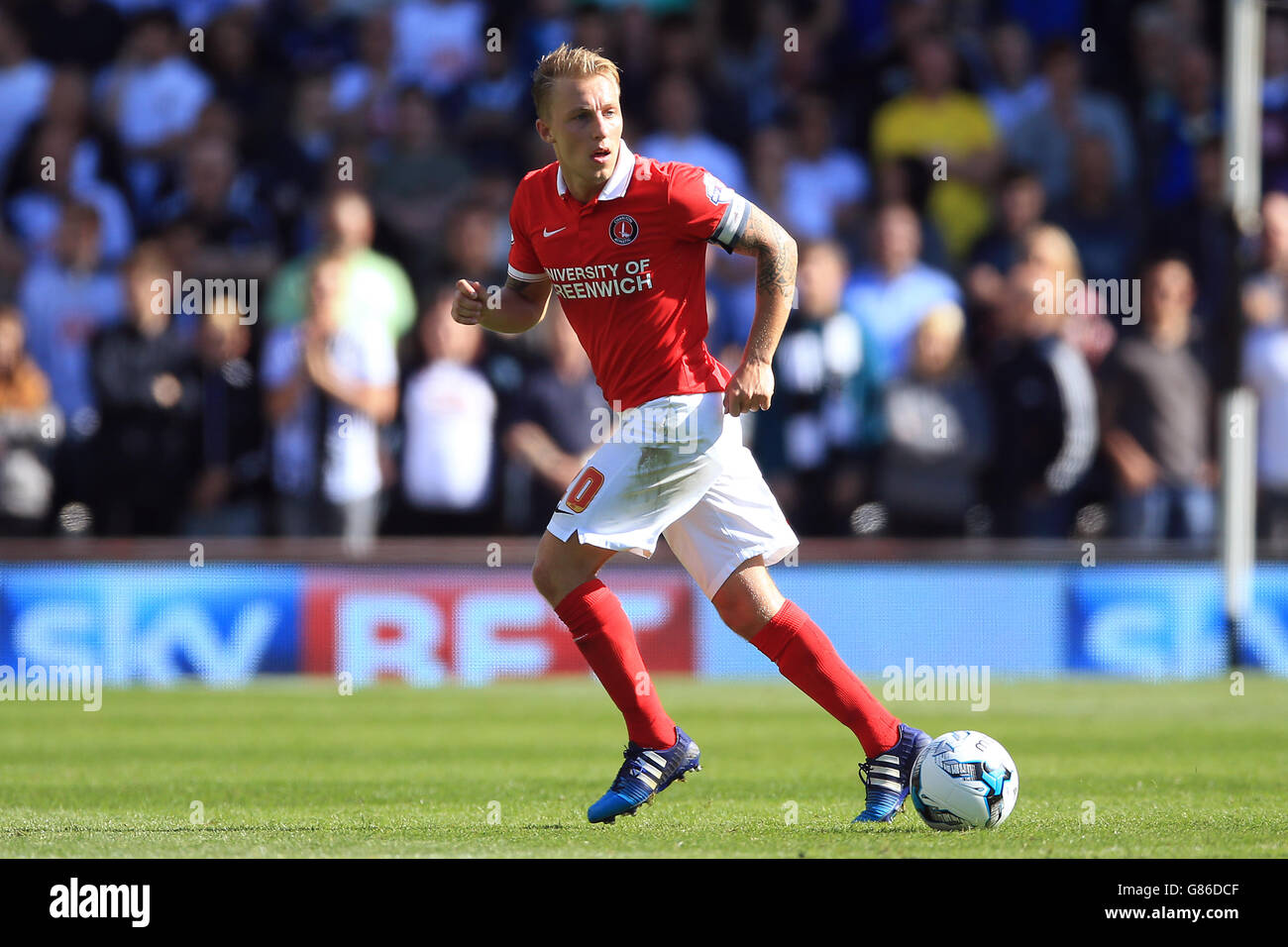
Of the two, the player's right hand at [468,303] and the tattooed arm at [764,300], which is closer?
the tattooed arm at [764,300]

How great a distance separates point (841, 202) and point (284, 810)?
9402mm

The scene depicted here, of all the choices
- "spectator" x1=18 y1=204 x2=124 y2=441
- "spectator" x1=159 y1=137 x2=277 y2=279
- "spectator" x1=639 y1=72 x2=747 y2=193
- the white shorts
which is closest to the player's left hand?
the white shorts

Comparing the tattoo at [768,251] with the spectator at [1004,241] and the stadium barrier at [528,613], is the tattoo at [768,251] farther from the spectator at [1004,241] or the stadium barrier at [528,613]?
the spectator at [1004,241]

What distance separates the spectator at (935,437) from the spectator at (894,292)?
7.8 inches

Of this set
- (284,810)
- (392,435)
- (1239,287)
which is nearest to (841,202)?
(1239,287)

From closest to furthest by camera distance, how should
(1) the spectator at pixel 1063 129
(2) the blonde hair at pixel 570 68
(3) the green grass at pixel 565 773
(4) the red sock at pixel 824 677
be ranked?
(3) the green grass at pixel 565 773 → (2) the blonde hair at pixel 570 68 → (4) the red sock at pixel 824 677 → (1) the spectator at pixel 1063 129

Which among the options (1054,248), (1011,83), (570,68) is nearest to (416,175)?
(1011,83)

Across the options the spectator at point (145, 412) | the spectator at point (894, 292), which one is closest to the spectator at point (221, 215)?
the spectator at point (145, 412)

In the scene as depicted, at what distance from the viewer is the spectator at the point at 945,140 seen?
1534cm

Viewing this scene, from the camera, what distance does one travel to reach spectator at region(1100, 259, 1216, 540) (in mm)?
13922

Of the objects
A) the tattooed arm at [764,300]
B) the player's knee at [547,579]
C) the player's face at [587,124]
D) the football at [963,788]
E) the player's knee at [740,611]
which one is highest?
the player's face at [587,124]

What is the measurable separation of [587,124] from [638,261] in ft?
1.62

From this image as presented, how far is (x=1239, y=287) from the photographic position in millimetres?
13961

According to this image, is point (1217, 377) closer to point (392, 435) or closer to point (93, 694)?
point (392, 435)
